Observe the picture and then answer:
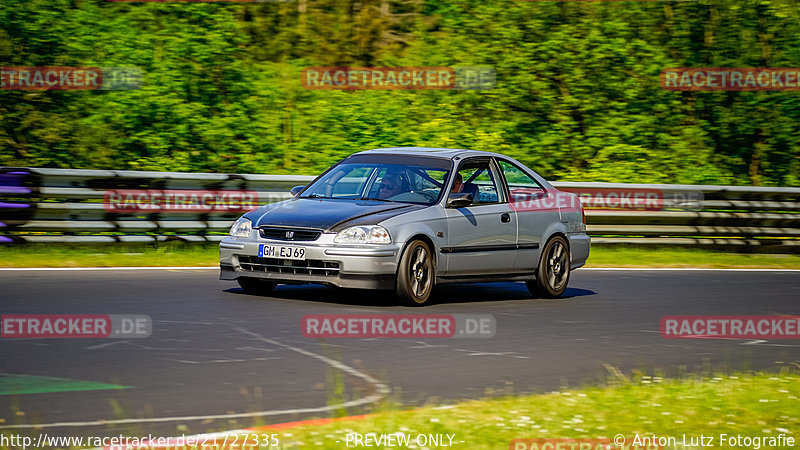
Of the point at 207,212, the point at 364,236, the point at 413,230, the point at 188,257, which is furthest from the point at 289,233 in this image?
the point at 207,212

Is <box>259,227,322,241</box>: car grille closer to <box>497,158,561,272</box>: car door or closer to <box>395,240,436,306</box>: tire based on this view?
<box>395,240,436,306</box>: tire

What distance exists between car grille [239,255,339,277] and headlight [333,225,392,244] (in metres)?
0.25

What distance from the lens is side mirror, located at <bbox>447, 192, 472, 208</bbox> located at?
39.0 ft

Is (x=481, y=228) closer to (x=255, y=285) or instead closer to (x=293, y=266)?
(x=293, y=266)

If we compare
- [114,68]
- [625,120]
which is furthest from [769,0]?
[114,68]

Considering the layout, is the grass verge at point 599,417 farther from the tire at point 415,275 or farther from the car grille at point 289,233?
the car grille at point 289,233

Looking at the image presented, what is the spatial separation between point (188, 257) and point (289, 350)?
24.1 ft

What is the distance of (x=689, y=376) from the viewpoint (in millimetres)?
8188

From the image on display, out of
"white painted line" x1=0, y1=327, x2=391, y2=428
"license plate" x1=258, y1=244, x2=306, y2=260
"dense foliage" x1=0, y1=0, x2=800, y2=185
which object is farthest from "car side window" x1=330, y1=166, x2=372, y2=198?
"dense foliage" x1=0, y1=0, x2=800, y2=185

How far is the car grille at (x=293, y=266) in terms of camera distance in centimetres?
1112

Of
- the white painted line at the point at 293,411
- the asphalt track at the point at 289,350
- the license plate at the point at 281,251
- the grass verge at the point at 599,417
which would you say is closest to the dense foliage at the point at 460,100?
the asphalt track at the point at 289,350

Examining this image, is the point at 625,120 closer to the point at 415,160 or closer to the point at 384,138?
the point at 384,138

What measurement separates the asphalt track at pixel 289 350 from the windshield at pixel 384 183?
40.7 inches

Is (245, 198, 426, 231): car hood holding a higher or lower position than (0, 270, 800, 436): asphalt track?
higher
